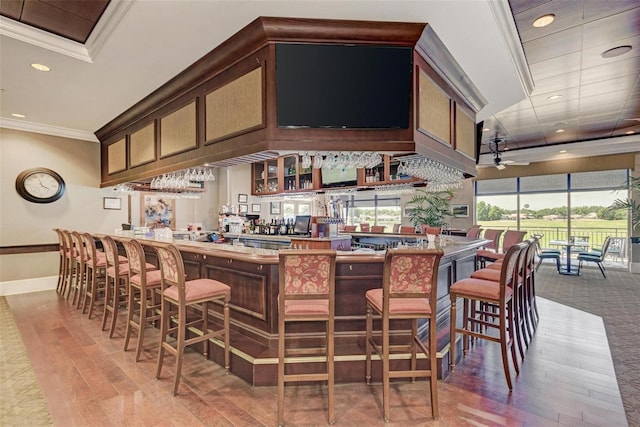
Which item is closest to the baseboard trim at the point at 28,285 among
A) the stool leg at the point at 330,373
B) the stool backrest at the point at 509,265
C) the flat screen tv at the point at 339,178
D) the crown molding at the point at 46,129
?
the crown molding at the point at 46,129

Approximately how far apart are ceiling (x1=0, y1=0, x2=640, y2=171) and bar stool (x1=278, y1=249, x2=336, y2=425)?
1.95 metres

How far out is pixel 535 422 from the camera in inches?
88.1

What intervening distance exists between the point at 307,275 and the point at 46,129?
655 cm

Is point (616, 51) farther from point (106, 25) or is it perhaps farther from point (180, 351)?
point (180, 351)

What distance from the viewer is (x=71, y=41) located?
125 inches

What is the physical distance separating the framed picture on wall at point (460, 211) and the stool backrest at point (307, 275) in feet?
31.2

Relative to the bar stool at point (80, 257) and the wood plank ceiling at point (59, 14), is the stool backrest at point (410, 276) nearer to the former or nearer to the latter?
the wood plank ceiling at point (59, 14)

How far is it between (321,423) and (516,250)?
220cm

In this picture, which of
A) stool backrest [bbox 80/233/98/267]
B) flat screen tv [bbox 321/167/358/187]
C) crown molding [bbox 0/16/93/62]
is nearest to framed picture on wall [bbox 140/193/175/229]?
stool backrest [bbox 80/233/98/267]

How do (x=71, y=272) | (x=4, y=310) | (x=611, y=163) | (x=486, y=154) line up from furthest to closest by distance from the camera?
(x=486, y=154) → (x=611, y=163) → (x=71, y=272) → (x=4, y=310)

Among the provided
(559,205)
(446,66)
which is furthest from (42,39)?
(559,205)

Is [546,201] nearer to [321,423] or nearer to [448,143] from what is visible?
[448,143]

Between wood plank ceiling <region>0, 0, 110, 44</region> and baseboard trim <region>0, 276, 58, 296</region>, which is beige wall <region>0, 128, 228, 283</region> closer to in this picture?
baseboard trim <region>0, 276, 58, 296</region>

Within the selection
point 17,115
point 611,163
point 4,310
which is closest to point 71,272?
point 4,310
